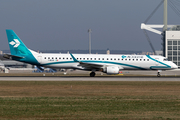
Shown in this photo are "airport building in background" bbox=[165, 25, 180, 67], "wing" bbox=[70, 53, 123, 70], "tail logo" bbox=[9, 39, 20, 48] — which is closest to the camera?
"wing" bbox=[70, 53, 123, 70]

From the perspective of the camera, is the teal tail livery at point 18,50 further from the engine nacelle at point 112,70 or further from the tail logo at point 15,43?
the engine nacelle at point 112,70

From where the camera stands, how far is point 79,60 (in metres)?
47.3

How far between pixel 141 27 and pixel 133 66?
70.9 metres

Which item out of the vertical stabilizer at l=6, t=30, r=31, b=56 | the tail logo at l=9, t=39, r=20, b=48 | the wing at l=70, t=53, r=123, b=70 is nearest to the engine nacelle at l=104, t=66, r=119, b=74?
the wing at l=70, t=53, r=123, b=70

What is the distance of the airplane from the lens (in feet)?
152

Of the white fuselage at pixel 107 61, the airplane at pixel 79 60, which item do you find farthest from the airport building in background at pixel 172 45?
the airplane at pixel 79 60

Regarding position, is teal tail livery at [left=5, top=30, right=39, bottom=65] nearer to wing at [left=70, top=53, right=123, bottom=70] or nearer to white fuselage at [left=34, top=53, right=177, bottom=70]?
white fuselage at [left=34, top=53, right=177, bottom=70]

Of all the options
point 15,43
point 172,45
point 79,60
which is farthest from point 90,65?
point 172,45

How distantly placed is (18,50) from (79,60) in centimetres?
989

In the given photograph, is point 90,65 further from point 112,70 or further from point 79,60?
→ point 112,70

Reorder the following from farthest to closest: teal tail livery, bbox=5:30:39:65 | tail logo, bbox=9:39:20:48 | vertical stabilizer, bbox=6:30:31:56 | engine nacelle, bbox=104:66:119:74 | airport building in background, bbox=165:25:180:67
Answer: airport building in background, bbox=165:25:180:67
tail logo, bbox=9:39:20:48
vertical stabilizer, bbox=6:30:31:56
teal tail livery, bbox=5:30:39:65
engine nacelle, bbox=104:66:119:74

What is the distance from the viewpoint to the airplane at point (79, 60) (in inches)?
1821

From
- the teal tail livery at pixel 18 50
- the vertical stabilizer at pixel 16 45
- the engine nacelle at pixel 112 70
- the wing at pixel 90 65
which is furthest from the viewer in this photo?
the vertical stabilizer at pixel 16 45

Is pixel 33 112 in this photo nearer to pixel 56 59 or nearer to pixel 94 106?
pixel 94 106
